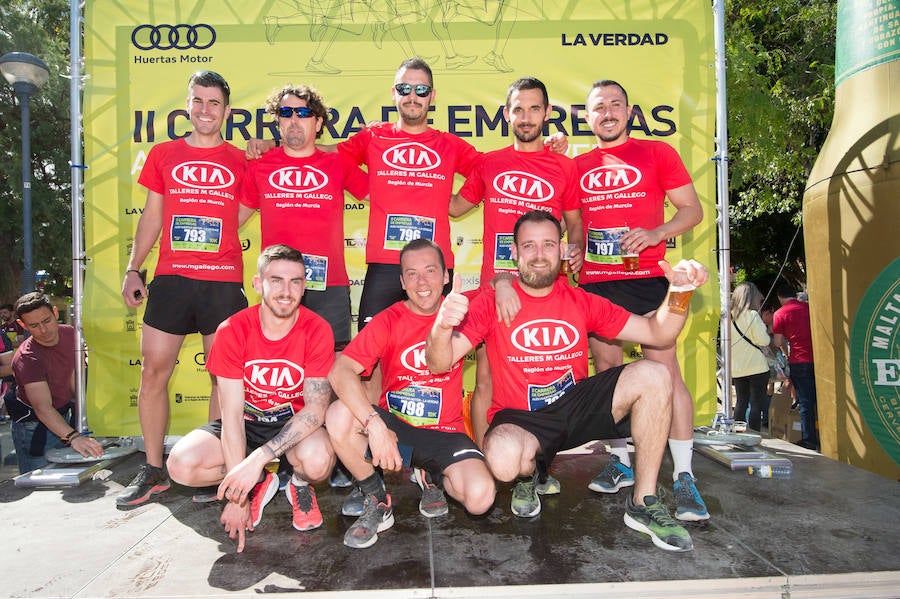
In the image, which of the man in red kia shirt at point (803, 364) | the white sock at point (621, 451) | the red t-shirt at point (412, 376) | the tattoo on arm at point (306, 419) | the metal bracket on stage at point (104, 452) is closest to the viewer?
the tattoo on arm at point (306, 419)

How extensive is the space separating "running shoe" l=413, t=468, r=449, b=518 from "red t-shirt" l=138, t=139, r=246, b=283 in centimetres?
156

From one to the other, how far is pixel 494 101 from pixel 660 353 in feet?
7.56

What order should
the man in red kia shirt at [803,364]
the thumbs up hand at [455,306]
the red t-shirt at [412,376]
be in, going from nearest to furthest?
the thumbs up hand at [455,306] → the red t-shirt at [412,376] → the man in red kia shirt at [803,364]

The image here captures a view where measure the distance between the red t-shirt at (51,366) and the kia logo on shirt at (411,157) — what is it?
8.86ft

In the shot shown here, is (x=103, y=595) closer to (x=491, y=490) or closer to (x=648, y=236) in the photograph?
(x=491, y=490)

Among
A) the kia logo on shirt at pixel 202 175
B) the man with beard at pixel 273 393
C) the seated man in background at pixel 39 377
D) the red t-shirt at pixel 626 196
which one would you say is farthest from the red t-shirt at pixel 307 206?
the seated man in background at pixel 39 377

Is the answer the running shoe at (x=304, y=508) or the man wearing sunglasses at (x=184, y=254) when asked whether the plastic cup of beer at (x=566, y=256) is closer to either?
the running shoe at (x=304, y=508)

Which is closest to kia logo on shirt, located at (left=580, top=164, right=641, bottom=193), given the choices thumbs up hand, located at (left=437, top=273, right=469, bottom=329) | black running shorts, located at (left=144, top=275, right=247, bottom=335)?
thumbs up hand, located at (left=437, top=273, right=469, bottom=329)

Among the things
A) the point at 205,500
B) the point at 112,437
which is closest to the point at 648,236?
the point at 205,500

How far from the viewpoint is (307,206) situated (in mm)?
3344

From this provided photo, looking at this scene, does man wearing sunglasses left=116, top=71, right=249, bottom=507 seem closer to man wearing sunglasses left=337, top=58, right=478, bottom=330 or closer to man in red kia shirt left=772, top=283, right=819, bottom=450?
man wearing sunglasses left=337, top=58, right=478, bottom=330

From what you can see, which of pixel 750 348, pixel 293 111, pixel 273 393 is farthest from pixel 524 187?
pixel 750 348

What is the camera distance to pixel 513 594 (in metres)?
2.15

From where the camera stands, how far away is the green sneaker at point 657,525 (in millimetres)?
2453
